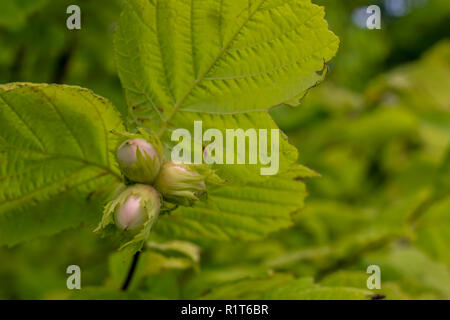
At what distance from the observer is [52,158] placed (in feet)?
2.42

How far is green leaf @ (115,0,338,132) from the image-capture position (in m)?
0.66

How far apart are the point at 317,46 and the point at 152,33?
21 cm

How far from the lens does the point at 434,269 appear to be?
1394 mm

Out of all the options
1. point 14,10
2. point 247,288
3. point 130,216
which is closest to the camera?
point 130,216

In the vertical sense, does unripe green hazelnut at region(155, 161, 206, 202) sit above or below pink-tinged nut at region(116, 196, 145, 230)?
above

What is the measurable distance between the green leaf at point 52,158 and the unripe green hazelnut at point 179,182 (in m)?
0.12

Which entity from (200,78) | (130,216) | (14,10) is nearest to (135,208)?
(130,216)

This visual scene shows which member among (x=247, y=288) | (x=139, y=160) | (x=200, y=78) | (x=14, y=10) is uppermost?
(x=14, y=10)

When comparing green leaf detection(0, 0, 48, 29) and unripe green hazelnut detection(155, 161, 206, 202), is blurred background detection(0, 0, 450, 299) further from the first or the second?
unripe green hazelnut detection(155, 161, 206, 202)

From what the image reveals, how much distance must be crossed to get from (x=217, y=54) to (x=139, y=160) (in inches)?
7.5

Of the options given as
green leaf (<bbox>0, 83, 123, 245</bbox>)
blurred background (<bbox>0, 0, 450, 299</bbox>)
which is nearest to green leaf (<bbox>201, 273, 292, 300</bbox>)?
blurred background (<bbox>0, 0, 450, 299</bbox>)

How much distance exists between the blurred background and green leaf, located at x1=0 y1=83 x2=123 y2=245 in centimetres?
12

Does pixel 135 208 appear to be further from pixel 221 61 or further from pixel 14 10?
pixel 14 10
